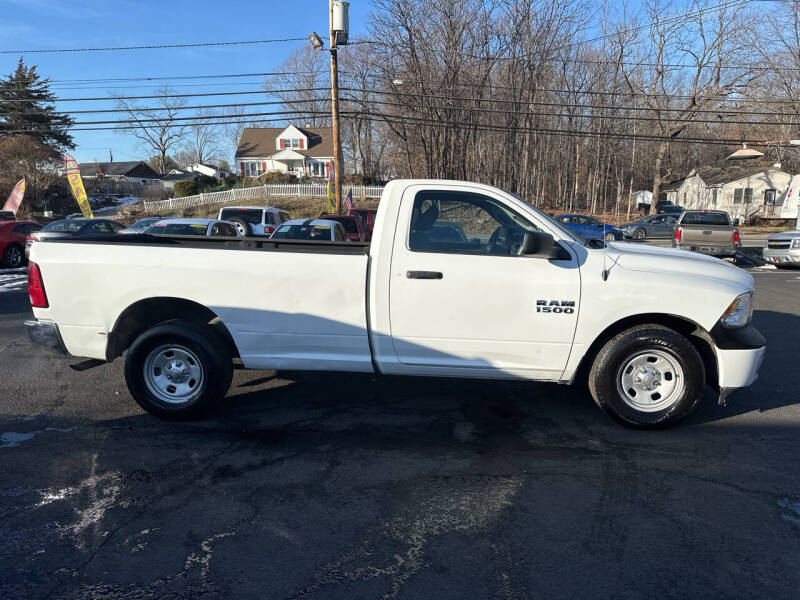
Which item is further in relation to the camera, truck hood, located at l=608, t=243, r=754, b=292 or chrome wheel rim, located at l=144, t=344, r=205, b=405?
chrome wheel rim, located at l=144, t=344, r=205, b=405

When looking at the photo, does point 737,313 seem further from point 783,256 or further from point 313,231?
point 783,256

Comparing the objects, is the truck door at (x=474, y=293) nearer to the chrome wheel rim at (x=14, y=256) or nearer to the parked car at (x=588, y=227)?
the chrome wheel rim at (x=14, y=256)

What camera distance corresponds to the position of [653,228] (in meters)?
32.0

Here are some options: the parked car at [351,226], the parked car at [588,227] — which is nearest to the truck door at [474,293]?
the parked car at [351,226]

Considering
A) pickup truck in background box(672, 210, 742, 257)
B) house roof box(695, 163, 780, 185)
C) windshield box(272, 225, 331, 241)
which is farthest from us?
house roof box(695, 163, 780, 185)

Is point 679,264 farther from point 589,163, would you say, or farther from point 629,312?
point 589,163

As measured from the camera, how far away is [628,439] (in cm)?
438

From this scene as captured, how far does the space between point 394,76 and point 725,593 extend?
31.4 meters

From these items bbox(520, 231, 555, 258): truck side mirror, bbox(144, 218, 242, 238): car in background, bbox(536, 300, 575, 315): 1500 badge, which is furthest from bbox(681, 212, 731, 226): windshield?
bbox(520, 231, 555, 258): truck side mirror

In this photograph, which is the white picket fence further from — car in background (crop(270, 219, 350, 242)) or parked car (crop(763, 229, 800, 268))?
car in background (crop(270, 219, 350, 242))

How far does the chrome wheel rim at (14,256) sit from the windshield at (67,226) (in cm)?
105

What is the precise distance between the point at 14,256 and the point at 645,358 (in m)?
18.0

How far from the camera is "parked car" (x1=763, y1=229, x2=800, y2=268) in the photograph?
52.9 feet

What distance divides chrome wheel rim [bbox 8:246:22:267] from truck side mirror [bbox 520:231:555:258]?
17284 mm
